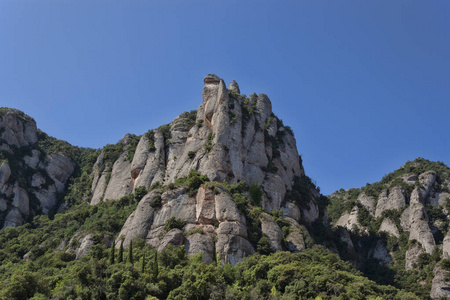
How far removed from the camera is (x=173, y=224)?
62.8 meters

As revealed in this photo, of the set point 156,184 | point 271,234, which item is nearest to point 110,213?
point 156,184

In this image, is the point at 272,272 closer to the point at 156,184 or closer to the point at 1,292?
the point at 1,292

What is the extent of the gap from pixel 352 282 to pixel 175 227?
23.4 meters

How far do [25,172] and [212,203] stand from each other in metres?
55.1

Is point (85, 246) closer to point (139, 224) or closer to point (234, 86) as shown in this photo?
point (139, 224)

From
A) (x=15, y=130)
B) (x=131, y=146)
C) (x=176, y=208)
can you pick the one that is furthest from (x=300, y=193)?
(x=15, y=130)

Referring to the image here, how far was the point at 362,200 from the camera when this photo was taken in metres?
108

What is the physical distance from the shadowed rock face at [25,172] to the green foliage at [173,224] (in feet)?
137

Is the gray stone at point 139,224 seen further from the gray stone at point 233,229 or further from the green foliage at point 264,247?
the green foliage at point 264,247

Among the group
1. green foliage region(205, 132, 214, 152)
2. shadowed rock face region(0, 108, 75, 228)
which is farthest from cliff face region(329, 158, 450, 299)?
shadowed rock face region(0, 108, 75, 228)

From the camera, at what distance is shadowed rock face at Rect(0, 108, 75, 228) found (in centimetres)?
9294

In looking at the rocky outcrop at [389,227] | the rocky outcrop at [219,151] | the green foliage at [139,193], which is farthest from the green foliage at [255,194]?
the rocky outcrop at [389,227]

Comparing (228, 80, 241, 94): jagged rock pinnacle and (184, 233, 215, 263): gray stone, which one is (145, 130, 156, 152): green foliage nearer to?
(228, 80, 241, 94): jagged rock pinnacle

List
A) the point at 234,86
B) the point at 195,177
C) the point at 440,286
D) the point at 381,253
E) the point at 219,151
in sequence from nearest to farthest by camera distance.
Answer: the point at 440,286
the point at 195,177
the point at 219,151
the point at 381,253
the point at 234,86
